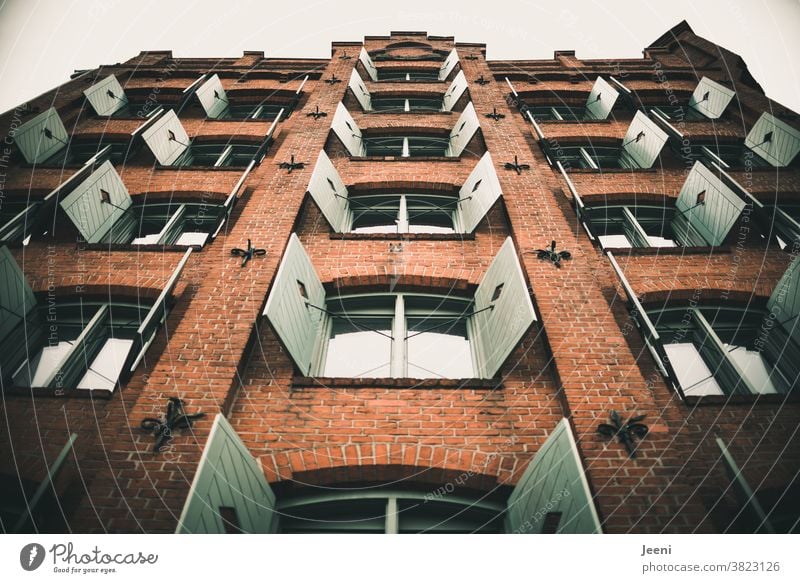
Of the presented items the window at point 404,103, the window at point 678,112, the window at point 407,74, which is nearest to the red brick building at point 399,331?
the window at point 678,112

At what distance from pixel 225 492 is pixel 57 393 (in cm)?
244

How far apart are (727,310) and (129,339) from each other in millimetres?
7975

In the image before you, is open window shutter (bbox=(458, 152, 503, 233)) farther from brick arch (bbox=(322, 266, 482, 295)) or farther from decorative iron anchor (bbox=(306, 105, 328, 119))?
decorative iron anchor (bbox=(306, 105, 328, 119))

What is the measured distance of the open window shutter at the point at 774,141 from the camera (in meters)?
7.87

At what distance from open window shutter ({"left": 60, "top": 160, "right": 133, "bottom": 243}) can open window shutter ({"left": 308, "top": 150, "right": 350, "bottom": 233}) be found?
11.4ft

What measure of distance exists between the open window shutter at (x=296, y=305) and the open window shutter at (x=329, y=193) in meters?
1.75

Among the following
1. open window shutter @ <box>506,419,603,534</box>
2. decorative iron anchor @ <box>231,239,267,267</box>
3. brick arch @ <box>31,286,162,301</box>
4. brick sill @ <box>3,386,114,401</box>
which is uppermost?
decorative iron anchor @ <box>231,239,267,267</box>

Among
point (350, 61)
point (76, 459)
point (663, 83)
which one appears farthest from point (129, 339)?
point (663, 83)

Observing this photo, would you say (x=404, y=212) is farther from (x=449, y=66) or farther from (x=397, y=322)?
(x=449, y=66)

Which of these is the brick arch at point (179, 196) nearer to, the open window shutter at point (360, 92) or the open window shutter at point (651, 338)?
the open window shutter at point (360, 92)

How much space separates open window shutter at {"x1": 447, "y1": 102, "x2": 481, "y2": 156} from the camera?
8.89 metres

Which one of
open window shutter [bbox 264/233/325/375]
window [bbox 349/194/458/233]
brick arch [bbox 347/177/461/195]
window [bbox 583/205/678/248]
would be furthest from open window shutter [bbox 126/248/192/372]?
window [bbox 583/205/678/248]

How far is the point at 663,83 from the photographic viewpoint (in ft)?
42.4

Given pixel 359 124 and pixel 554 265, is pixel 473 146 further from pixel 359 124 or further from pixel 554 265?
pixel 554 265
